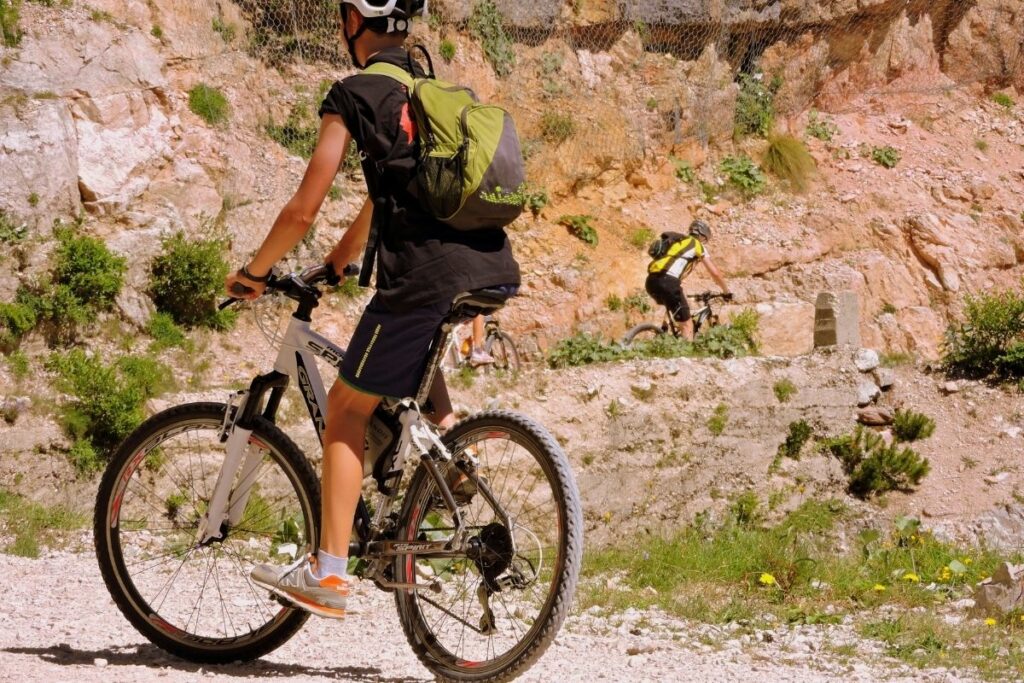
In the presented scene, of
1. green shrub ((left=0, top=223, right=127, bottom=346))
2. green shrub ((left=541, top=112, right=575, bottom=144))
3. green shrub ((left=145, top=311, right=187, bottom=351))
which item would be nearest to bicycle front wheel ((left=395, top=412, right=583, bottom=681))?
green shrub ((left=0, top=223, right=127, bottom=346))

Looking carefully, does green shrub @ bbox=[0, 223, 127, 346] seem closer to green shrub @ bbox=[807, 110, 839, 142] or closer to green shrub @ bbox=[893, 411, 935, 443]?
green shrub @ bbox=[893, 411, 935, 443]

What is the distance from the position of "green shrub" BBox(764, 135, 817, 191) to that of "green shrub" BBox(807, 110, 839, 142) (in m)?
0.76

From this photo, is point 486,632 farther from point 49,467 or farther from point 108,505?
point 49,467

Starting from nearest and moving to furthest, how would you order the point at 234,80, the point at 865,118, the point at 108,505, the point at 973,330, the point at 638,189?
the point at 108,505 → the point at 973,330 → the point at 234,80 → the point at 638,189 → the point at 865,118

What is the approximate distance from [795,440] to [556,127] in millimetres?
9493

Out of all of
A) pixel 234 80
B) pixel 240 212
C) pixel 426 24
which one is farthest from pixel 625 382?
pixel 426 24

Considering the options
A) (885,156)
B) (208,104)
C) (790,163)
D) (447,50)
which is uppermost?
(447,50)

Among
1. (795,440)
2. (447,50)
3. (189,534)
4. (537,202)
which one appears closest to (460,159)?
(189,534)

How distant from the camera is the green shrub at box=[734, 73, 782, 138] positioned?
835 inches

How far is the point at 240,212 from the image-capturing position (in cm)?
1426

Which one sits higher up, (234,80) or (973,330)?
(234,80)

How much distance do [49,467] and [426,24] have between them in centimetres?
1088

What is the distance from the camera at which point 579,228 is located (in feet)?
60.1

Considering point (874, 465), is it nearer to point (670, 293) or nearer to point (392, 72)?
point (670, 293)
